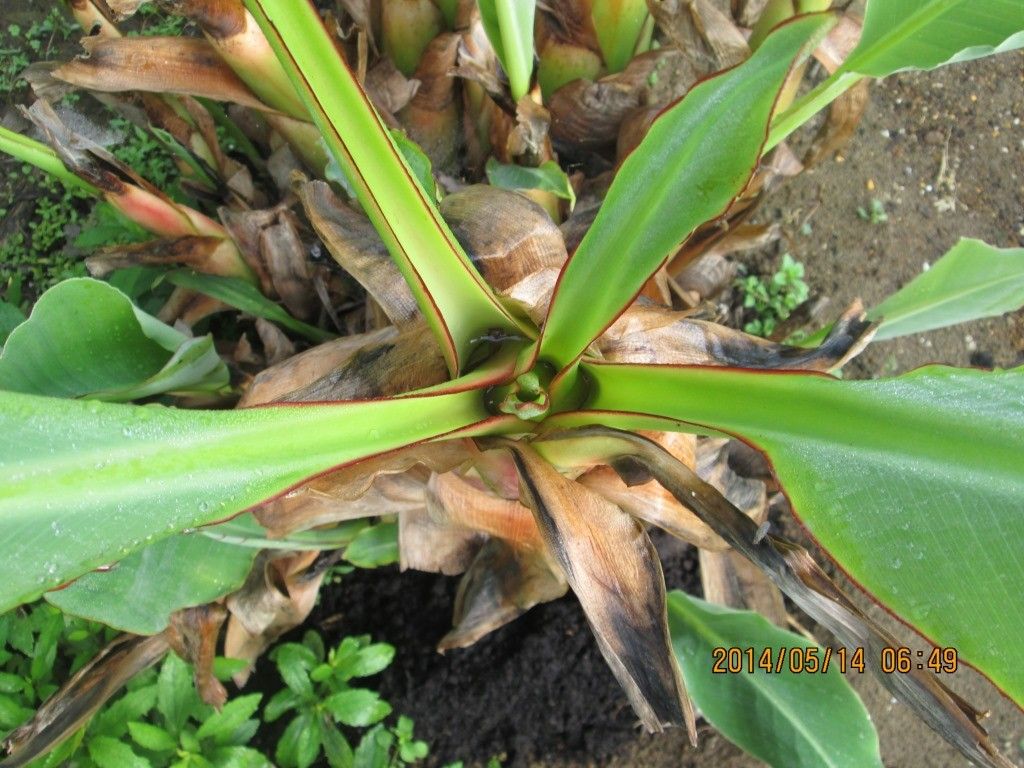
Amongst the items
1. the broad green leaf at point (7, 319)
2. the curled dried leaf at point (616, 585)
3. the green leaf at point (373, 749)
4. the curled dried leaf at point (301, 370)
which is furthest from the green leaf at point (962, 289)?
the broad green leaf at point (7, 319)

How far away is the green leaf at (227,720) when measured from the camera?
82 centimetres

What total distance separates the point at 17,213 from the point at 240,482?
1.08 metres

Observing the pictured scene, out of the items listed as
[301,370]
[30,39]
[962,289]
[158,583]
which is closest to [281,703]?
[158,583]

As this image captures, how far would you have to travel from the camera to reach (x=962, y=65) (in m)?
1.34

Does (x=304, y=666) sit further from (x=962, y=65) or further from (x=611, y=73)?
(x=962, y=65)

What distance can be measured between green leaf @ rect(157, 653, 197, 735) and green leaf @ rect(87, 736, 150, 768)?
5 cm

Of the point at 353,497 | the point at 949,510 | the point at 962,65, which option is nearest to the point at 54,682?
the point at 353,497

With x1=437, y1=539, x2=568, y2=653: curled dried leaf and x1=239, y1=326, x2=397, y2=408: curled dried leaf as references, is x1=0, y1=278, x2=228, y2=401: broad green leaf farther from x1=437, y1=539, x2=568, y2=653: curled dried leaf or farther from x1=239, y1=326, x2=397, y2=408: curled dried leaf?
→ x1=437, y1=539, x2=568, y2=653: curled dried leaf

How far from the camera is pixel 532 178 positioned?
79 centimetres

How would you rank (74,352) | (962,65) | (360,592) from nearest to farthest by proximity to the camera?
(74,352), (360,592), (962,65)

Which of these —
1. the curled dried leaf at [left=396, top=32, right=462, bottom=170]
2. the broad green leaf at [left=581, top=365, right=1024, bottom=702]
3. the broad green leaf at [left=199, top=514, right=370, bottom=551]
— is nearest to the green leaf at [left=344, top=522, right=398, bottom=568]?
the broad green leaf at [left=199, top=514, right=370, bottom=551]

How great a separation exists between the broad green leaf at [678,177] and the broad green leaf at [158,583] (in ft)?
1.63

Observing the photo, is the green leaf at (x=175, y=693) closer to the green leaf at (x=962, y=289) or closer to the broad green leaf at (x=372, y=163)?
the broad green leaf at (x=372, y=163)

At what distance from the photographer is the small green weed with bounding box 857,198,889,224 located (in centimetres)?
124
